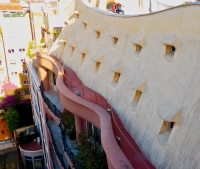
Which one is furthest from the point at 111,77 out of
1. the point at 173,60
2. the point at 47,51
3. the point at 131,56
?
the point at 47,51

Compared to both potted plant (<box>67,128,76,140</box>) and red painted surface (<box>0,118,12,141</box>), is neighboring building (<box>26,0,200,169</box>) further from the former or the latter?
red painted surface (<box>0,118,12,141</box>)

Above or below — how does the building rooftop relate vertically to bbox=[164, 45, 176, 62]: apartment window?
below

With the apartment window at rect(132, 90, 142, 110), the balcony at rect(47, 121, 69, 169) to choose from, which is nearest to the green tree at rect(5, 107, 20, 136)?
the balcony at rect(47, 121, 69, 169)

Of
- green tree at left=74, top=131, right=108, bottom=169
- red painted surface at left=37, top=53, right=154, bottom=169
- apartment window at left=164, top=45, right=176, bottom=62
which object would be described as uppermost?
apartment window at left=164, top=45, right=176, bottom=62

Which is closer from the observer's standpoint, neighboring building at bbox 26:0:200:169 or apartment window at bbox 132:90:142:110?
neighboring building at bbox 26:0:200:169

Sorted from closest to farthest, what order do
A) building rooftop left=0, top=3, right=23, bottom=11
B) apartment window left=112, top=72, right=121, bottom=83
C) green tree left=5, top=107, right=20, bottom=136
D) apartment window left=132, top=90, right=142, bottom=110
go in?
apartment window left=132, top=90, right=142, bottom=110 → apartment window left=112, top=72, right=121, bottom=83 → green tree left=5, top=107, right=20, bottom=136 → building rooftop left=0, top=3, right=23, bottom=11

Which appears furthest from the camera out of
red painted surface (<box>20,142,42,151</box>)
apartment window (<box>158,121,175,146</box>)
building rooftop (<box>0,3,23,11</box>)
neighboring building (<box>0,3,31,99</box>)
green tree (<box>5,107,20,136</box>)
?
neighboring building (<box>0,3,31,99</box>)
